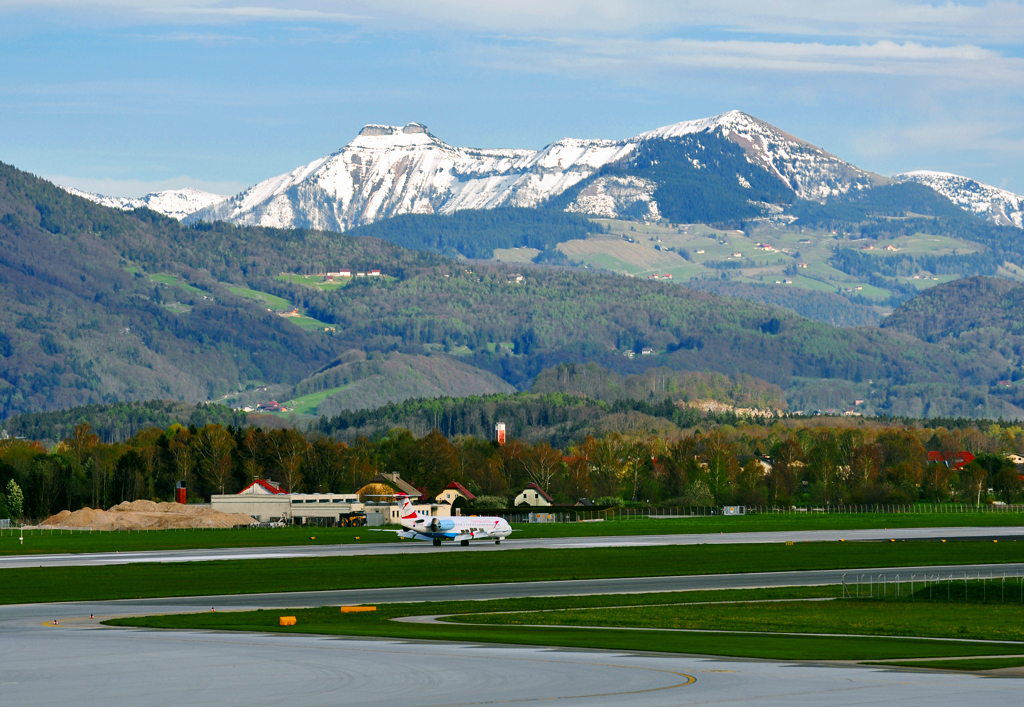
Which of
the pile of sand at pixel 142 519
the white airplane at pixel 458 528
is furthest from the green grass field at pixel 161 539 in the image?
the white airplane at pixel 458 528

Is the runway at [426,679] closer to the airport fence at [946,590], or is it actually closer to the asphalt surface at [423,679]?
the asphalt surface at [423,679]

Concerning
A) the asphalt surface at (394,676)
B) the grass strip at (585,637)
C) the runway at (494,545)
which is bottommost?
the runway at (494,545)

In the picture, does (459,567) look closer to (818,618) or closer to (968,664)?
(818,618)

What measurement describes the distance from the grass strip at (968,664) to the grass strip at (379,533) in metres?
91.2

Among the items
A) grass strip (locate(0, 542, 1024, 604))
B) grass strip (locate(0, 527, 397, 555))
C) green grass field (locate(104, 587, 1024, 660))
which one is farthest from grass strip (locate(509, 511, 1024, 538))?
green grass field (locate(104, 587, 1024, 660))

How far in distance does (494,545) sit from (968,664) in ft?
276

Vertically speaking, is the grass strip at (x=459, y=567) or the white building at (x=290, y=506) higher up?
the grass strip at (x=459, y=567)

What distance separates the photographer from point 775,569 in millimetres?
87062

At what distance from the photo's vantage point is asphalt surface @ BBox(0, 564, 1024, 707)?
32.6 metres

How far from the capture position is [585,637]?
48031 millimetres

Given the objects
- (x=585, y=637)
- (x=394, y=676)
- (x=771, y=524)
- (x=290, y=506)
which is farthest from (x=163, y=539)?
(x=394, y=676)

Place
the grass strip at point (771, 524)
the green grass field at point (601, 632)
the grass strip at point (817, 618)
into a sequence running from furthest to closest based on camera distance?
1. the grass strip at point (771, 524)
2. the grass strip at point (817, 618)
3. the green grass field at point (601, 632)

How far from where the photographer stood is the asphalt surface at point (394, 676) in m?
32.6

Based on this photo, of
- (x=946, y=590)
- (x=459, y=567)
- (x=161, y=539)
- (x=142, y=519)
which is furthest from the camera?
(x=142, y=519)
